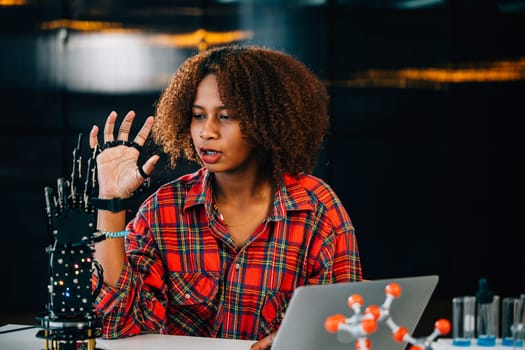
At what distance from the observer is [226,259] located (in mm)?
2316

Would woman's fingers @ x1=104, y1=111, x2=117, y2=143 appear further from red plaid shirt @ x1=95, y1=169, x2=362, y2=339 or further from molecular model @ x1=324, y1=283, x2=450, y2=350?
molecular model @ x1=324, y1=283, x2=450, y2=350

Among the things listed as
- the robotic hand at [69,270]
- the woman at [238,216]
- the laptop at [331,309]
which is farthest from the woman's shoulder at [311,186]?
the robotic hand at [69,270]

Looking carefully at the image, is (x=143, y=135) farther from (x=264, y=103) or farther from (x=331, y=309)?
(x=331, y=309)

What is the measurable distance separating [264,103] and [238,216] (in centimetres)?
31

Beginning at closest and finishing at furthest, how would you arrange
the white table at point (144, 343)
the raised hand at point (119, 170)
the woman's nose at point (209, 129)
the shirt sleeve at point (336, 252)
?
the white table at point (144, 343) < the raised hand at point (119, 170) < the woman's nose at point (209, 129) < the shirt sleeve at point (336, 252)

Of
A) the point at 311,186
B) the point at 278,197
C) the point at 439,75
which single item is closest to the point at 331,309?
the point at 278,197

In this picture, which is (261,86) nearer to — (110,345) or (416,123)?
Result: (110,345)

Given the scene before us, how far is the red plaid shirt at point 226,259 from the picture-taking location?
7.39 feet

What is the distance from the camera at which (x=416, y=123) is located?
5039 millimetres

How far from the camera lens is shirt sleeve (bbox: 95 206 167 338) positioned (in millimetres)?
2072

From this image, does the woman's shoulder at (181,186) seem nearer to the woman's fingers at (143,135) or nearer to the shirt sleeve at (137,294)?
the shirt sleeve at (137,294)

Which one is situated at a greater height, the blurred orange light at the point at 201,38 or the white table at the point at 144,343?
the blurred orange light at the point at 201,38

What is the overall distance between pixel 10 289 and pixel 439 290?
7.99ft

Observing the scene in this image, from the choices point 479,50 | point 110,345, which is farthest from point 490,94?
point 110,345
